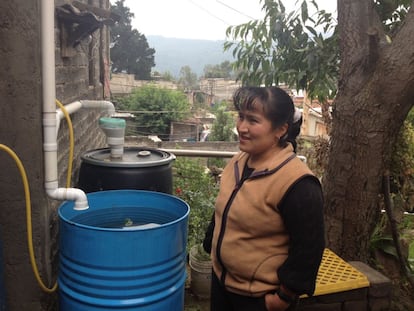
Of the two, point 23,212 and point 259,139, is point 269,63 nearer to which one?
point 259,139

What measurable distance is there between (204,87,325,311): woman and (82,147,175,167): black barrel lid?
→ 2.59 feet

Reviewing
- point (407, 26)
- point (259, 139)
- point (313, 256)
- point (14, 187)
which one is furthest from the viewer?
point (407, 26)

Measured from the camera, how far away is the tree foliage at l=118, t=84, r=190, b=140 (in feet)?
96.3

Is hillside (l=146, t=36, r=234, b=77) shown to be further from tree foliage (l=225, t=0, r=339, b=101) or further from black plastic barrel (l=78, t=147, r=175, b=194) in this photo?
black plastic barrel (l=78, t=147, r=175, b=194)

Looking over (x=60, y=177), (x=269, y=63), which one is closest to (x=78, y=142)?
(x=60, y=177)

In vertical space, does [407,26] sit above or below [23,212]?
above

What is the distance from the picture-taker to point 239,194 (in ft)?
5.12

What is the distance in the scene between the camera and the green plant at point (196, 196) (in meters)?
3.52

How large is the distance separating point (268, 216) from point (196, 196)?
2.50m

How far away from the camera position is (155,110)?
2947cm

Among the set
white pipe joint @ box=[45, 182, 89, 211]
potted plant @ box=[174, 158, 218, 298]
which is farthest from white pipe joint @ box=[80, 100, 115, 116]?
potted plant @ box=[174, 158, 218, 298]

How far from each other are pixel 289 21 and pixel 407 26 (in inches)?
35.6

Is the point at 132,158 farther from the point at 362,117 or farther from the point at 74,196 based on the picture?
the point at 362,117

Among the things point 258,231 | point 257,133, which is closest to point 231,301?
point 258,231
